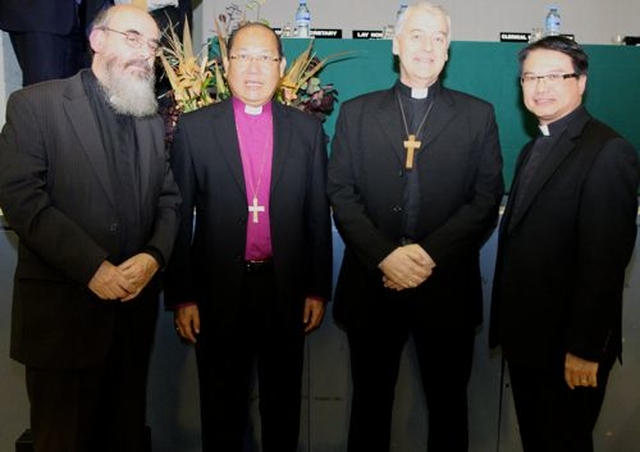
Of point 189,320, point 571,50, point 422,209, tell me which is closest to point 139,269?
point 189,320

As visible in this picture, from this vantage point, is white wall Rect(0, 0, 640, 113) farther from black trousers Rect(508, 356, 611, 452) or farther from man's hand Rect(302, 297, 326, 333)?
black trousers Rect(508, 356, 611, 452)

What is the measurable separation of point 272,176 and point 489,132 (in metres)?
0.76

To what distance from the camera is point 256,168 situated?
205 centimetres

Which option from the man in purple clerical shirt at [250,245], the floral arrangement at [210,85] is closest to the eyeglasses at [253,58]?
the man in purple clerical shirt at [250,245]

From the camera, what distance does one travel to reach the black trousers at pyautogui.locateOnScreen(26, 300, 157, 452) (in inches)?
70.0

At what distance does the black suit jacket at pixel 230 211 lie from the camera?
1997mm

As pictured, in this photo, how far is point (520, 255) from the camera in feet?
6.03

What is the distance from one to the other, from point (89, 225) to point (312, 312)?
0.83 m

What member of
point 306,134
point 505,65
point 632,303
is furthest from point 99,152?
point 505,65

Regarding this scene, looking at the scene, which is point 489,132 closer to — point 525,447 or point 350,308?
point 350,308

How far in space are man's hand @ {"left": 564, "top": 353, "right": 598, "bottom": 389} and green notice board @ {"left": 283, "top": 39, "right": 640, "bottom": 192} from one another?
1.66 metres

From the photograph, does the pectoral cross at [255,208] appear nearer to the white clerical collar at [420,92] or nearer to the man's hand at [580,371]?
the white clerical collar at [420,92]

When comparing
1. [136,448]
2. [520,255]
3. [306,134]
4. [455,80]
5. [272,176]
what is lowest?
[136,448]

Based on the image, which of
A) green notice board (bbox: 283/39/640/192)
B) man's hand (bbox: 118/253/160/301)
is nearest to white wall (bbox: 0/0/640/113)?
green notice board (bbox: 283/39/640/192)
